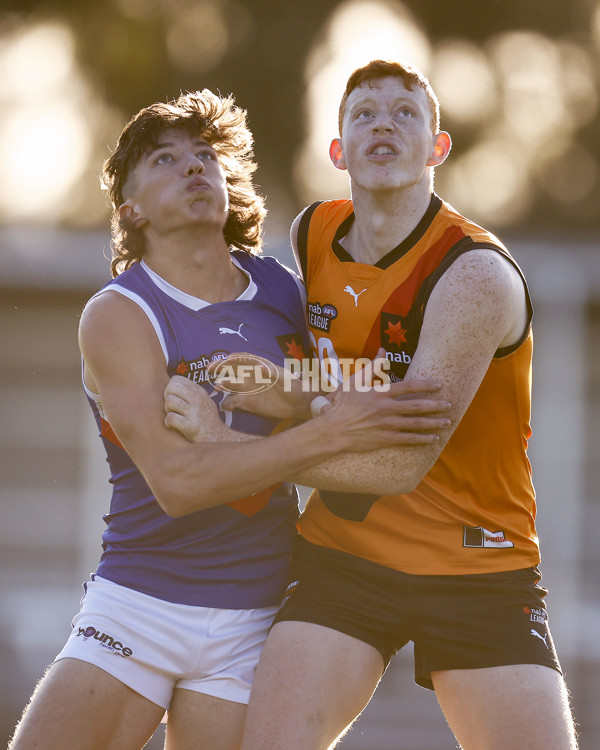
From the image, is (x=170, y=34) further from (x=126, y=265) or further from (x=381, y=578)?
(x=381, y=578)

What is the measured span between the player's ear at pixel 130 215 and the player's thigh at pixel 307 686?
1517mm

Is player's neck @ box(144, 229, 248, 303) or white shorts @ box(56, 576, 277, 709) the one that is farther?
player's neck @ box(144, 229, 248, 303)

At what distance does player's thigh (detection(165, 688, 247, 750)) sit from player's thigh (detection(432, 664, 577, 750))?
2.24ft

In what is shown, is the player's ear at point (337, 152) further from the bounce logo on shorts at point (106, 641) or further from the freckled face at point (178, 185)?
the bounce logo on shorts at point (106, 641)

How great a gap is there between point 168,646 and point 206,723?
274 millimetres

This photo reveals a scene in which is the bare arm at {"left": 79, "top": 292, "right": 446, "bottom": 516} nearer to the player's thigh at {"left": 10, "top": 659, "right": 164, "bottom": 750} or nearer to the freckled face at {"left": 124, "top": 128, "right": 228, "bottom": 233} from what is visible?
the freckled face at {"left": 124, "top": 128, "right": 228, "bottom": 233}

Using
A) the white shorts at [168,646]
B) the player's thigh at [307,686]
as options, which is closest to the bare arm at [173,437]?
the white shorts at [168,646]

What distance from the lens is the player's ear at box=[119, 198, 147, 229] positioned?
4234 millimetres

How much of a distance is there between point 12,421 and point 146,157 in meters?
4.96

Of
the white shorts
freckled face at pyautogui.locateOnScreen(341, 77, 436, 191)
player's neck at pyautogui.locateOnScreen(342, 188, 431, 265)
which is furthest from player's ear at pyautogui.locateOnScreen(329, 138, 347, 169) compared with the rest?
the white shorts

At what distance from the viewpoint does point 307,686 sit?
3561 millimetres

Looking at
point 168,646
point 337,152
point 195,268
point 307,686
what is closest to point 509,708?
point 307,686

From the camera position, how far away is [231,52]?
43.9 feet

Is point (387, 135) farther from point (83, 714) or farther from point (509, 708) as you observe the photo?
point (83, 714)
